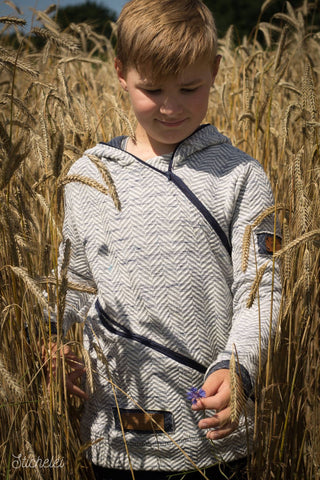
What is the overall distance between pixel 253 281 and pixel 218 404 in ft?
0.91

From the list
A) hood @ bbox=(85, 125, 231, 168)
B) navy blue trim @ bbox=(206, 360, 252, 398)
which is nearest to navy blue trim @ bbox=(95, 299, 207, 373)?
navy blue trim @ bbox=(206, 360, 252, 398)

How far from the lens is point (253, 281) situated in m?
1.25

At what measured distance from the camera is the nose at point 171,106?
1281 millimetres

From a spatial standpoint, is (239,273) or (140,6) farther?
(140,6)

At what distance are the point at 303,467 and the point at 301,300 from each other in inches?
16.1

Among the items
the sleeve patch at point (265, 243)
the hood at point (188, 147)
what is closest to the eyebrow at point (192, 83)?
the hood at point (188, 147)

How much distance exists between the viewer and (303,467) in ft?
4.56

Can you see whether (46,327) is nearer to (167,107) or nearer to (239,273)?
(239,273)

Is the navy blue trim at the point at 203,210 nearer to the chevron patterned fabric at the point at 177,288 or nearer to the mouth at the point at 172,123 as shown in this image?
the chevron patterned fabric at the point at 177,288

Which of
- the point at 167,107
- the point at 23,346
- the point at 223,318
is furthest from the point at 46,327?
the point at 167,107

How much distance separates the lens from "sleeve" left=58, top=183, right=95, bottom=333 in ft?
4.80

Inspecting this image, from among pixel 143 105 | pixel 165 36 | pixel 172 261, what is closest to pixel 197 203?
pixel 172 261

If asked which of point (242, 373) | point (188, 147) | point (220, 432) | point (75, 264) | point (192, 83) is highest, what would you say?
point (192, 83)

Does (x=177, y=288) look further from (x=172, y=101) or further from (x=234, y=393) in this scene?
(x=172, y=101)
